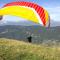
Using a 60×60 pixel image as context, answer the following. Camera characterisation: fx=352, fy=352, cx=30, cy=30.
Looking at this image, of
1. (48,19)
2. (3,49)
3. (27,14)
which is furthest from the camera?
(3,49)

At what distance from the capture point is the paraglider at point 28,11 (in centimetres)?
2916

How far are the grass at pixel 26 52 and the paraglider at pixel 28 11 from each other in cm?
343

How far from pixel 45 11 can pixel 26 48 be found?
6231mm

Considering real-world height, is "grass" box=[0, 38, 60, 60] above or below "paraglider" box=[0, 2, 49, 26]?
below

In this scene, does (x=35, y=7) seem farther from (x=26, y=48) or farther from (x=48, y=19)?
(x=26, y=48)

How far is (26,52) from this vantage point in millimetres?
32438

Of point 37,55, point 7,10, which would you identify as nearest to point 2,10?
point 7,10

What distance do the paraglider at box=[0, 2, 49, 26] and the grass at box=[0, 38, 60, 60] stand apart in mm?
3433

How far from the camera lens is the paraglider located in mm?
29156

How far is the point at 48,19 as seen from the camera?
93.4 feet

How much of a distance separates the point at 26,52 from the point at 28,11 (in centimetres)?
410

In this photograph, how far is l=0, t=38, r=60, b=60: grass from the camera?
30870 millimetres

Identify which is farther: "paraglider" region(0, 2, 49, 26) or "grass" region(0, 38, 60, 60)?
"grass" region(0, 38, 60, 60)

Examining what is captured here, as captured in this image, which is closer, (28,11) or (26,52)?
(28,11)
